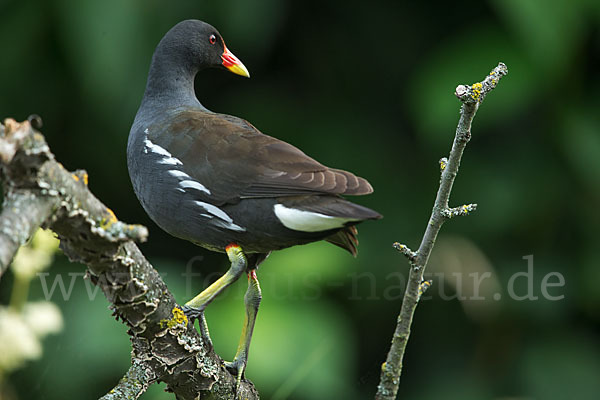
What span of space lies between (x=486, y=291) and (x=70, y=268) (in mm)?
2613

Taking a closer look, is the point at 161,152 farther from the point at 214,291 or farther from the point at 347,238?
the point at 347,238

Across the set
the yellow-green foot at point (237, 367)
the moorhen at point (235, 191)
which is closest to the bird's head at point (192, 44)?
the moorhen at point (235, 191)

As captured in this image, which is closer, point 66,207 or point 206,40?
point 66,207

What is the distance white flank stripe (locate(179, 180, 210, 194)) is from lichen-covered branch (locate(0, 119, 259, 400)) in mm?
454

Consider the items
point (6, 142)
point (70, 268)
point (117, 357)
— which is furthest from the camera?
point (70, 268)

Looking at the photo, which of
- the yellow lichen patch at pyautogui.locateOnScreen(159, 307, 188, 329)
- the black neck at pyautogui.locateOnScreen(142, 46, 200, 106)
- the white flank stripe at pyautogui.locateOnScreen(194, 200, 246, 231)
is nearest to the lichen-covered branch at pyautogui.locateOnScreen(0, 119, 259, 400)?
the yellow lichen patch at pyautogui.locateOnScreen(159, 307, 188, 329)

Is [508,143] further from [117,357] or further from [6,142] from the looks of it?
[6,142]

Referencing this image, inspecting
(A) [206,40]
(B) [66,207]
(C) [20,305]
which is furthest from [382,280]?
(B) [66,207]

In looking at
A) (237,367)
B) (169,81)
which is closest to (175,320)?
(237,367)

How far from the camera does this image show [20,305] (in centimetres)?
248

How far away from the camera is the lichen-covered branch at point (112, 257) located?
1.61m

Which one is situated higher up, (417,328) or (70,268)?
(417,328)

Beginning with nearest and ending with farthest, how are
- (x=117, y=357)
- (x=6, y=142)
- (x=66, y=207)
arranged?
1. (x=6, y=142)
2. (x=66, y=207)
3. (x=117, y=357)

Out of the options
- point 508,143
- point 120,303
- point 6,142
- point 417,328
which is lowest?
point 417,328
